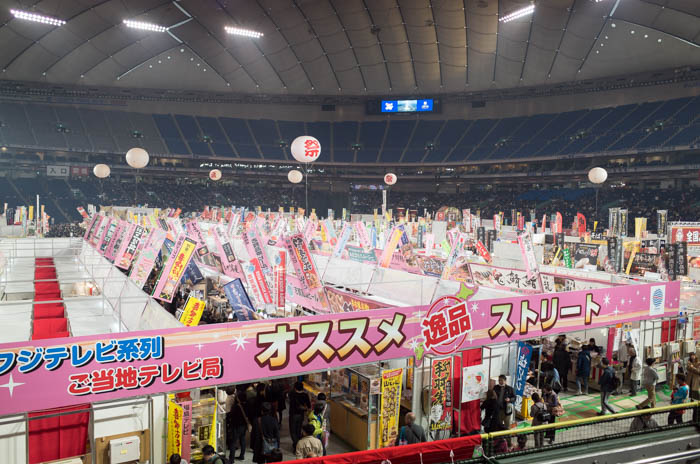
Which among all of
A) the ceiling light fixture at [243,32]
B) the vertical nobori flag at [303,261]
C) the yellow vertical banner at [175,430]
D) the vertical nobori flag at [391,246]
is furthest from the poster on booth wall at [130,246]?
the ceiling light fixture at [243,32]

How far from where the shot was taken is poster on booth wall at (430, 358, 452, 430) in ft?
25.5

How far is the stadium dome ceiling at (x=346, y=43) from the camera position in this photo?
29391 millimetres

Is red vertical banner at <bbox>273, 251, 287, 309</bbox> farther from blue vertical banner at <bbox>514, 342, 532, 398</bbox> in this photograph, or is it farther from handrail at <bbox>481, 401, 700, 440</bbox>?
handrail at <bbox>481, 401, 700, 440</bbox>

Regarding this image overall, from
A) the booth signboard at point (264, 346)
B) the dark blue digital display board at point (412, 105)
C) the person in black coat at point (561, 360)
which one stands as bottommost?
the person in black coat at point (561, 360)

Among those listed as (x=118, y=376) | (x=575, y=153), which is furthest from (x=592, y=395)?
(x=575, y=153)

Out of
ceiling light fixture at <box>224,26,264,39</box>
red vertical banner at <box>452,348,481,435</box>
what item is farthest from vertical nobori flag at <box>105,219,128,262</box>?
ceiling light fixture at <box>224,26,264,39</box>

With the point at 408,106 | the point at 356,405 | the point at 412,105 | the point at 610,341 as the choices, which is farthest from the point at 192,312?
the point at 412,105

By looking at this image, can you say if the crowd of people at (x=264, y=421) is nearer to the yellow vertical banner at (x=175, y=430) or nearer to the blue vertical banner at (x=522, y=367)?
the yellow vertical banner at (x=175, y=430)

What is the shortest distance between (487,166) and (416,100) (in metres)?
9.20

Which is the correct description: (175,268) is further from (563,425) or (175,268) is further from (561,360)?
(561,360)

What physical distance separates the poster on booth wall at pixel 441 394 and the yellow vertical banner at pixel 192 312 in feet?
12.0

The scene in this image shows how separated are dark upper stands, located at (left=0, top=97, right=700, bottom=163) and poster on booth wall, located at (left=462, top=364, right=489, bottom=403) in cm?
3497

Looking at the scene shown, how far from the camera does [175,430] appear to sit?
237 inches

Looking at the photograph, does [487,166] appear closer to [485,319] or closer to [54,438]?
[485,319]
